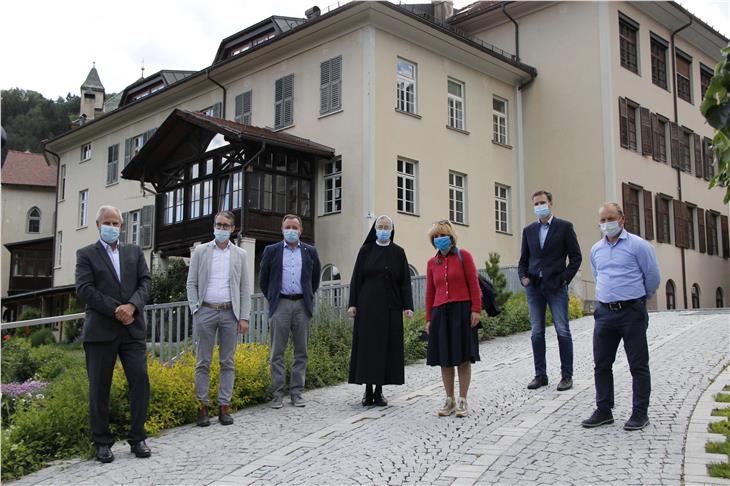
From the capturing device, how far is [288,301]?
344 inches

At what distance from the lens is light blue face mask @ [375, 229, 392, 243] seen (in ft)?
28.2

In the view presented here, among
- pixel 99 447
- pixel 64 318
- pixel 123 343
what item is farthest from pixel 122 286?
pixel 64 318

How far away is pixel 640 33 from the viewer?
28.3 meters

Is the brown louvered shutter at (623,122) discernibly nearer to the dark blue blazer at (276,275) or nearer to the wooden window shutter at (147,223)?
the wooden window shutter at (147,223)

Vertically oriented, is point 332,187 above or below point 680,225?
above

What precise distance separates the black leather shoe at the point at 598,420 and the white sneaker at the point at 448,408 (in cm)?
142

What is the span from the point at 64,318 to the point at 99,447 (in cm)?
262

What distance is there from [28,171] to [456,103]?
42358 mm

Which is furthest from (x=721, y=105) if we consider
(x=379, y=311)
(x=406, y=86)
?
(x=406, y=86)

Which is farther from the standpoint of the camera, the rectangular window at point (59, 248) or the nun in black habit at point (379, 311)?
the rectangular window at point (59, 248)

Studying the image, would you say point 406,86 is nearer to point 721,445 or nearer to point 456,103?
point 456,103

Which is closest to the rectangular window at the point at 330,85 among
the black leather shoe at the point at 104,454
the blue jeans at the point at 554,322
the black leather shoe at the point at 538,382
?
the blue jeans at the point at 554,322

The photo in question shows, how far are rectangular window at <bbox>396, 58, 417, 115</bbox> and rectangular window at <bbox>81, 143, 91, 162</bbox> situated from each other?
66.8 feet

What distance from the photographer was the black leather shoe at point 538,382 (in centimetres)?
891
